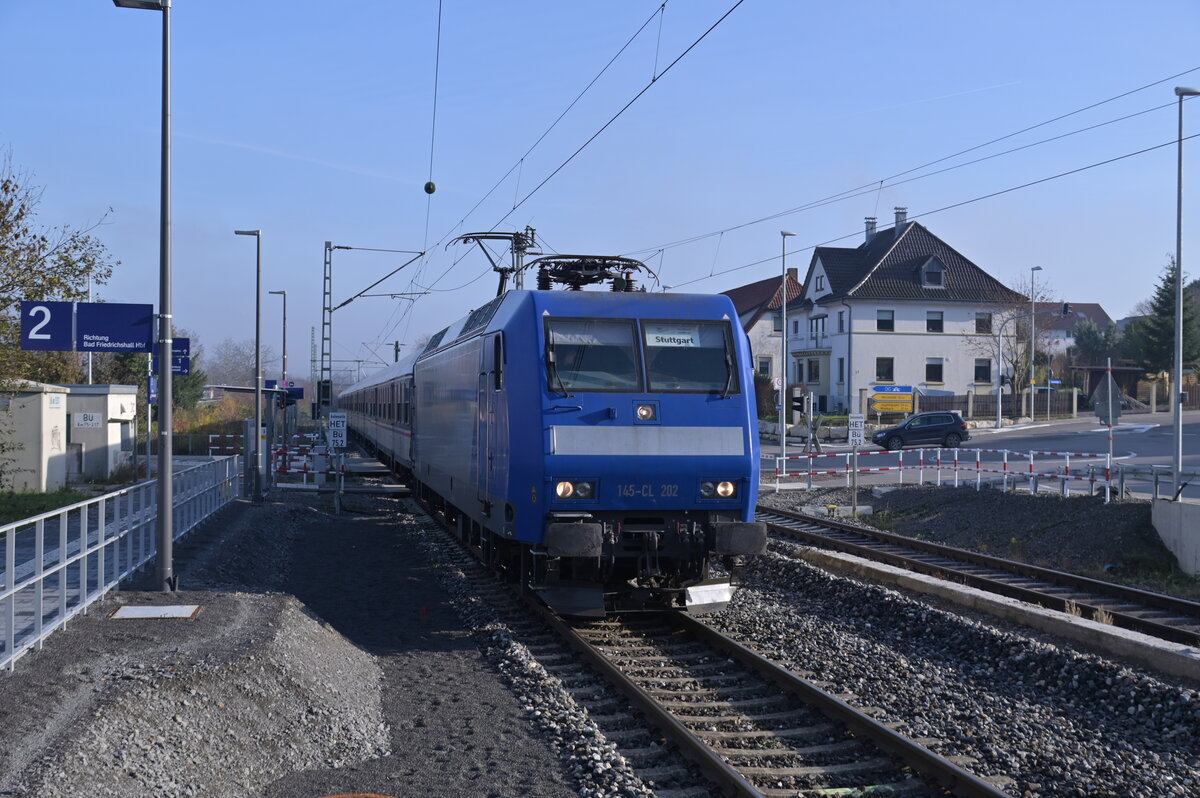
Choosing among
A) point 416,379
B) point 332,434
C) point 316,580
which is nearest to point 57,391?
point 332,434

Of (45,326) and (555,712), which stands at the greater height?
(45,326)

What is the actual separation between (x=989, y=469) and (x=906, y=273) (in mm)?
30845

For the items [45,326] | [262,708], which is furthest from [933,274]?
[262,708]

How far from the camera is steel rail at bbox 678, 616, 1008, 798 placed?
229 inches

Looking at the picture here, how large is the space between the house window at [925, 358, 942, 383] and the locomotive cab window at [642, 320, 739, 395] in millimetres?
47899

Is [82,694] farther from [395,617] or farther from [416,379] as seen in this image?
[416,379]

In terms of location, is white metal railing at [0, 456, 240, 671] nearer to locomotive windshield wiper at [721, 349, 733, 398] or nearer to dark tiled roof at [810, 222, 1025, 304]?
locomotive windshield wiper at [721, 349, 733, 398]

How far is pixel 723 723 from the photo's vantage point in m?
7.37

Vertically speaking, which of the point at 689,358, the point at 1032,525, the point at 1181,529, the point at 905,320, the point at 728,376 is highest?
the point at 905,320

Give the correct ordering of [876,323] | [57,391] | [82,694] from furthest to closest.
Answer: [876,323], [57,391], [82,694]

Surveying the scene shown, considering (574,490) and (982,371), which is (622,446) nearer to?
(574,490)

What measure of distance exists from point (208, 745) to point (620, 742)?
2.57 meters

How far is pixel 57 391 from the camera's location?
24844 mm

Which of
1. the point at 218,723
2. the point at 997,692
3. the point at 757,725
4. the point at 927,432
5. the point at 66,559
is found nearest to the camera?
the point at 218,723
